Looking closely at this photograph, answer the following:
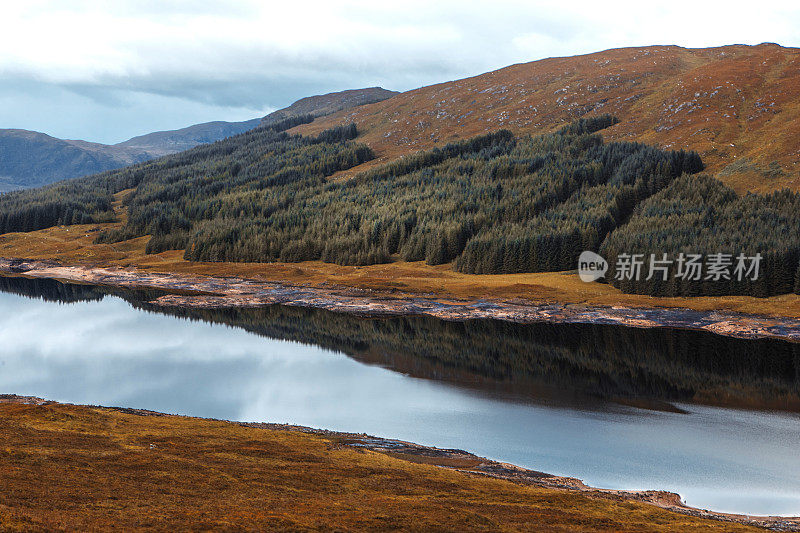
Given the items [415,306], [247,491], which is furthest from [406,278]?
[247,491]

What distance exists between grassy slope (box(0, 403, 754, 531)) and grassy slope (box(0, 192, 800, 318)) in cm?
6541

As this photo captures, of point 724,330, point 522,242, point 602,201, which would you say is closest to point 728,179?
point 602,201

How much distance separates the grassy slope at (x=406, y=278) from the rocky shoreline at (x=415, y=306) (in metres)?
3.78

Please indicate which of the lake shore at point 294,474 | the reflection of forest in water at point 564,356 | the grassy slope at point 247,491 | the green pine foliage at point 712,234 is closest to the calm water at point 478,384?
the reflection of forest in water at point 564,356

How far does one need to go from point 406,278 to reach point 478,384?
6457cm

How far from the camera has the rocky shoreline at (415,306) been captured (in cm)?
7331

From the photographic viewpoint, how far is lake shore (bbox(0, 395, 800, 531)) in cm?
2117

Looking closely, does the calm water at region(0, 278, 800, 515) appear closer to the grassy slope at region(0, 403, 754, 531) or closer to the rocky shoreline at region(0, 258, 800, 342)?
the rocky shoreline at region(0, 258, 800, 342)

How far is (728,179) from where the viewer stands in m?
126

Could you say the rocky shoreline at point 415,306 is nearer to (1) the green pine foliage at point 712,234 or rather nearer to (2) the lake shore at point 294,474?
(1) the green pine foliage at point 712,234

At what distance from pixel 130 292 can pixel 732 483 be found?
110 meters

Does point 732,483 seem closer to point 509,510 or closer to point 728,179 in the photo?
point 509,510

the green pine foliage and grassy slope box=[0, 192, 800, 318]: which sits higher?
the green pine foliage

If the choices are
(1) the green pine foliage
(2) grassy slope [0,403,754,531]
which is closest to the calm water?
(2) grassy slope [0,403,754,531]
